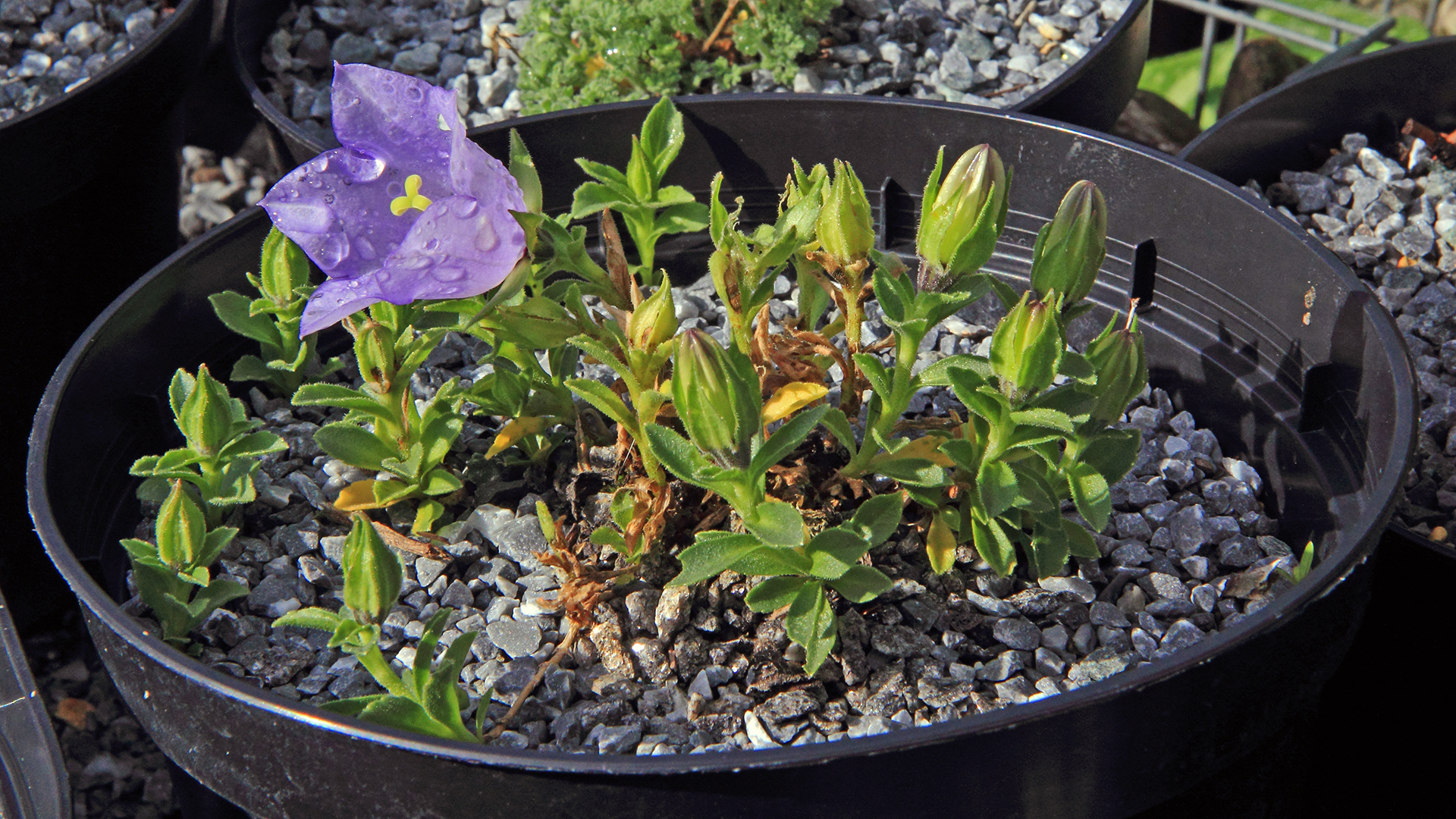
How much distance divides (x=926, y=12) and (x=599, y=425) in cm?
101

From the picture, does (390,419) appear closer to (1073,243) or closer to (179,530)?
(179,530)

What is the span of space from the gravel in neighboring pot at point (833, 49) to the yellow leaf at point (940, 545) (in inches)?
33.6

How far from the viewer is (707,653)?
1027 millimetres

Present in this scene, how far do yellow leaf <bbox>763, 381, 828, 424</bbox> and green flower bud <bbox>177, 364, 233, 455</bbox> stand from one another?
0.44 meters

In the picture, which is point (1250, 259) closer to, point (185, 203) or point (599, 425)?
point (599, 425)

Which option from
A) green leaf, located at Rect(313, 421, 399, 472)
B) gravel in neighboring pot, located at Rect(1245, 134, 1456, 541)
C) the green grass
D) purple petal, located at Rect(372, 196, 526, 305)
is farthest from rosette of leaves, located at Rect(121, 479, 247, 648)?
the green grass

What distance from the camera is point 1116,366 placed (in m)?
0.96

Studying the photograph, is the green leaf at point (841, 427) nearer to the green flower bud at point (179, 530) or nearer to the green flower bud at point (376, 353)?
the green flower bud at point (376, 353)

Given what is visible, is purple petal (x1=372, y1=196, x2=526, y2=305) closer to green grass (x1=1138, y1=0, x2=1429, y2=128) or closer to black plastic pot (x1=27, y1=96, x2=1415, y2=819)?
black plastic pot (x1=27, y1=96, x2=1415, y2=819)

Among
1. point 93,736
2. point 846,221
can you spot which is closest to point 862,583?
point 846,221

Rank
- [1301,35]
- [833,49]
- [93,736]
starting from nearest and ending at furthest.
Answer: [93,736], [833,49], [1301,35]

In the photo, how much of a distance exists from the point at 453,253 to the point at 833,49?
111 cm

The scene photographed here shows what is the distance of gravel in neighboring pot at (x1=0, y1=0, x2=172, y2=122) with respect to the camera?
1.79 m

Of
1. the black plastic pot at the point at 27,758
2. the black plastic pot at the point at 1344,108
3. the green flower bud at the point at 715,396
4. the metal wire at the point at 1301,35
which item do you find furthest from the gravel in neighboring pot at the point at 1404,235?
the black plastic pot at the point at 27,758
